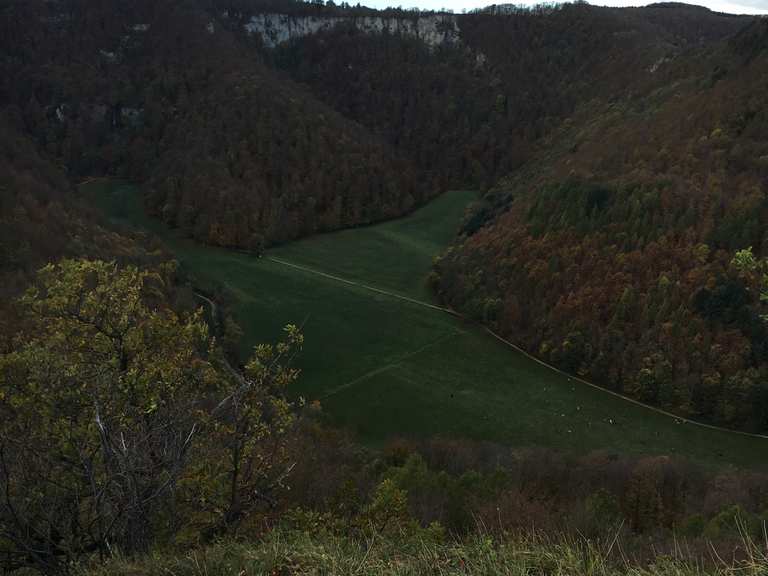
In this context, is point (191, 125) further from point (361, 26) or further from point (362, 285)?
point (361, 26)

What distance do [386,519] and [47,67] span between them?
16860 cm

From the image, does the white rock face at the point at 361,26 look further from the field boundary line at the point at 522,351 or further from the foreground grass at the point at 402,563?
the foreground grass at the point at 402,563

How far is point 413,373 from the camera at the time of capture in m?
63.7

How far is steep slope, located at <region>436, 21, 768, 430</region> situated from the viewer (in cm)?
5681

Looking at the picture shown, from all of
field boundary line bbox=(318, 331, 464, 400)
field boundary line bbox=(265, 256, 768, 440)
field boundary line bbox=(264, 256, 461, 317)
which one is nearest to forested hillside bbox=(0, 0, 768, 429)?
field boundary line bbox=(265, 256, 768, 440)

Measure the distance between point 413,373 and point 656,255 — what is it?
30.0 meters

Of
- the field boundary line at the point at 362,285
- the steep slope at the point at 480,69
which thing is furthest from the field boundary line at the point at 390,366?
the steep slope at the point at 480,69

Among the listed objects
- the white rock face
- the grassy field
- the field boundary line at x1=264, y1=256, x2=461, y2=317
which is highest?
the white rock face

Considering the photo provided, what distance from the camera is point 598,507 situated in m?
27.3

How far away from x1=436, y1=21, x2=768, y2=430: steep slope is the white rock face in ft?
319

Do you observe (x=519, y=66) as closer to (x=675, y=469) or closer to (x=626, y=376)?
(x=626, y=376)

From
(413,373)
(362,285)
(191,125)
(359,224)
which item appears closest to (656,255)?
(413,373)

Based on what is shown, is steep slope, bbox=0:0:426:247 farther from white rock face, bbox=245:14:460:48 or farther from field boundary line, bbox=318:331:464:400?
field boundary line, bbox=318:331:464:400

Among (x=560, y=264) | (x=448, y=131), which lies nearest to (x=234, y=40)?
(x=448, y=131)
